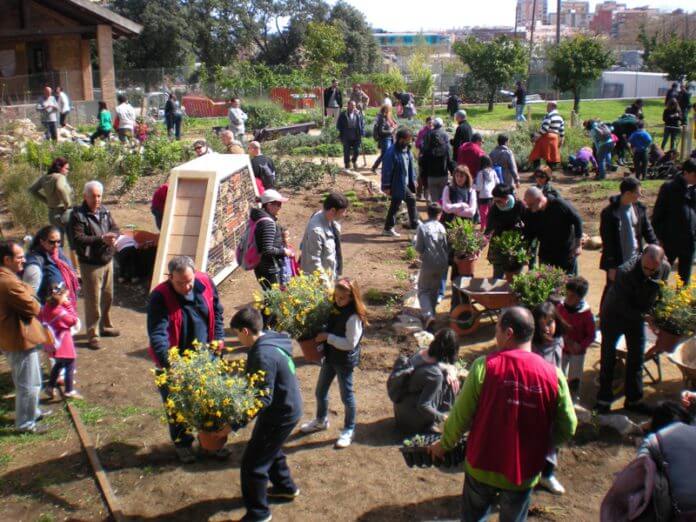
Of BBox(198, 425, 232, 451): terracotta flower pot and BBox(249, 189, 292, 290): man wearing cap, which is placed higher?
BBox(249, 189, 292, 290): man wearing cap

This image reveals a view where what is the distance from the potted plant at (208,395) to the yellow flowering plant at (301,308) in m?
1.08

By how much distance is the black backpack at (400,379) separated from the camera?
605 centimetres

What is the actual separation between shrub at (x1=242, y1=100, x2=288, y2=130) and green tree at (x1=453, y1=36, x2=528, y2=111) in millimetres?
11564

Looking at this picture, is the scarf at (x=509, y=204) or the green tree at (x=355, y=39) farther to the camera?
the green tree at (x=355, y=39)

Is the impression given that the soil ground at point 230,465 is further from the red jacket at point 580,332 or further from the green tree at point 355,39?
the green tree at point 355,39

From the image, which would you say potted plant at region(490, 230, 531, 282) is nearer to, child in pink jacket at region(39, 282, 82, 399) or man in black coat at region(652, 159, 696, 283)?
man in black coat at region(652, 159, 696, 283)

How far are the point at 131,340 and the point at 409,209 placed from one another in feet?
19.4

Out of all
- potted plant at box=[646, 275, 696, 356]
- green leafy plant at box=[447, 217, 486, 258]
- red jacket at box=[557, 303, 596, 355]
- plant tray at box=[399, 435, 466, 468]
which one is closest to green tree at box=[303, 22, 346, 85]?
green leafy plant at box=[447, 217, 486, 258]

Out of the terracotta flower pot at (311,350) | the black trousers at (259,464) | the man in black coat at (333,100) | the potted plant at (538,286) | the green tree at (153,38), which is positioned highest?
the green tree at (153,38)

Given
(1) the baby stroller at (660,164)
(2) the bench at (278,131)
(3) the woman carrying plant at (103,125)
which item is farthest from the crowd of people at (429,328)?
(2) the bench at (278,131)

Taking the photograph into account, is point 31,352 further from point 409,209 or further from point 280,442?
point 409,209

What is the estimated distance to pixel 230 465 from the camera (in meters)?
6.02

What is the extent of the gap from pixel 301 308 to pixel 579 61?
27.5m

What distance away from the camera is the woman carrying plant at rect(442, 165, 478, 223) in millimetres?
10109
